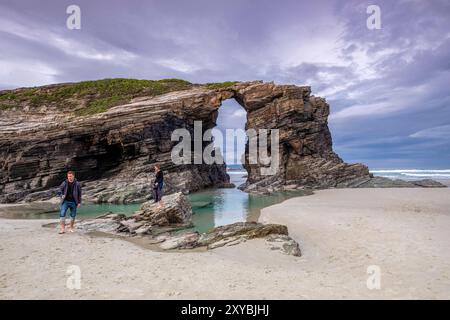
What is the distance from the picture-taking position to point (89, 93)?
46.2m

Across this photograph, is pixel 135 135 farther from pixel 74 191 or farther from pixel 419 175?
pixel 419 175

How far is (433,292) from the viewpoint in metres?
6.47

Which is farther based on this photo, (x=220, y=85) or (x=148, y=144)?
(x=220, y=85)

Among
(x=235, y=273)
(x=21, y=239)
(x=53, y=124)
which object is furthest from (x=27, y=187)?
(x=235, y=273)

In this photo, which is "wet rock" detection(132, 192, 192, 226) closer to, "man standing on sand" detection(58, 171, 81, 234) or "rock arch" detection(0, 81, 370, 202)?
"man standing on sand" detection(58, 171, 81, 234)

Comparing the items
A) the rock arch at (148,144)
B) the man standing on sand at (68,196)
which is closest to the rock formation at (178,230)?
the man standing on sand at (68,196)

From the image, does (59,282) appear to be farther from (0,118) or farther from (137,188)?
(0,118)

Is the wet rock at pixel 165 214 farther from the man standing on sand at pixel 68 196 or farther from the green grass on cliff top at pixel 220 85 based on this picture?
the green grass on cliff top at pixel 220 85

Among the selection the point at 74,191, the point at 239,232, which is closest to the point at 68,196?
the point at 74,191

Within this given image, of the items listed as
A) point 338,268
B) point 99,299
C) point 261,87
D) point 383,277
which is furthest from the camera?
point 261,87

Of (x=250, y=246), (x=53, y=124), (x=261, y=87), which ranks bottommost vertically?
(x=250, y=246)

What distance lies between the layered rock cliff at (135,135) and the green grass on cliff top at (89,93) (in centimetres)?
14

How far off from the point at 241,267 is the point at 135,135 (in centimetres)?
3316

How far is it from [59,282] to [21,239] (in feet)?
18.5
